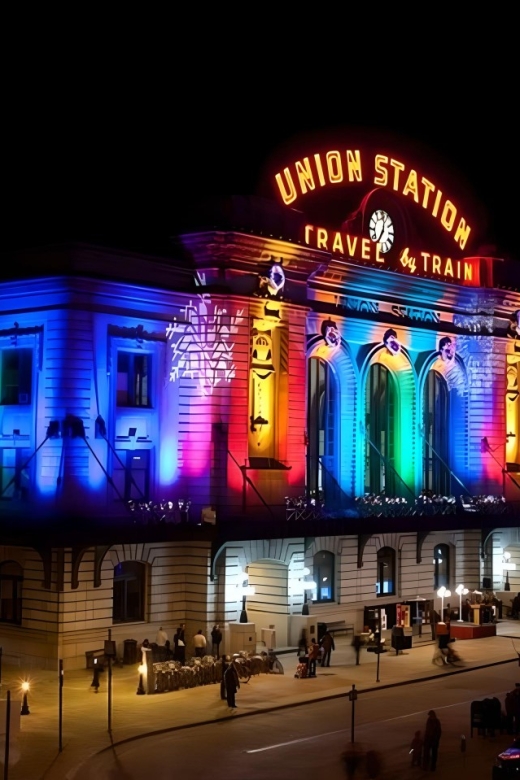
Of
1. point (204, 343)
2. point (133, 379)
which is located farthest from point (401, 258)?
point (133, 379)

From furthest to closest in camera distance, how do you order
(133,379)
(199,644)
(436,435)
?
(436,435)
(133,379)
(199,644)

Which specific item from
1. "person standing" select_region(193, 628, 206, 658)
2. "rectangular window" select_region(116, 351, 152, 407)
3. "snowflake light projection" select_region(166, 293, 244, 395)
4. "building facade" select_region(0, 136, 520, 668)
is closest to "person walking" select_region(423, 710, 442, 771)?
"person standing" select_region(193, 628, 206, 658)

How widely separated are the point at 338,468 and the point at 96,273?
17071 millimetres

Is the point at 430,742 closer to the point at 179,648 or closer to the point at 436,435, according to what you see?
the point at 179,648

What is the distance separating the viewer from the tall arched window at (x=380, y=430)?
200 ft

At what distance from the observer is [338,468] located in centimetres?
5841

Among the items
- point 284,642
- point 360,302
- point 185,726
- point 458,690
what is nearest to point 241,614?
point 284,642

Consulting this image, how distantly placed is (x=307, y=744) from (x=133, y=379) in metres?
20.6

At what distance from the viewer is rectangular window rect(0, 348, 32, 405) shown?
4875 centimetres

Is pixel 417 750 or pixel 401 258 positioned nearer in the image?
pixel 417 750

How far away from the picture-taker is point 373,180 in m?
60.3

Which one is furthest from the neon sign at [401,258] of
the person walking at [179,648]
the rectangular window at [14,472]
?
the person walking at [179,648]

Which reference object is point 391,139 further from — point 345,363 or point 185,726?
point 185,726

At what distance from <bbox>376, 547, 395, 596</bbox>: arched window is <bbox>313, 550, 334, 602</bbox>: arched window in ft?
11.3
